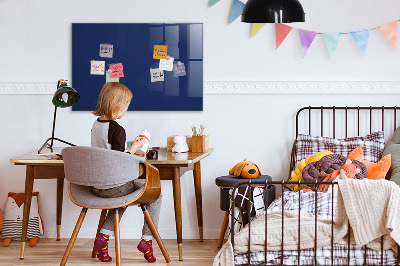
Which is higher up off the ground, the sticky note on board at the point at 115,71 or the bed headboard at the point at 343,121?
the sticky note on board at the point at 115,71

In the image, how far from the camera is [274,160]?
4.48m

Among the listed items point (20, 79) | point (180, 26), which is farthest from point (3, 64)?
point (180, 26)

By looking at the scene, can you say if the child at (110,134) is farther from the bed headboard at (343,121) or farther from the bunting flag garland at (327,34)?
the bed headboard at (343,121)

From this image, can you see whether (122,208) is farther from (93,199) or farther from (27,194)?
(27,194)

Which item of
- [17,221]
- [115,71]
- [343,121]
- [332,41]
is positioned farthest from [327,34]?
[17,221]

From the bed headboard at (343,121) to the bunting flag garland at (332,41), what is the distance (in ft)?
Answer: 1.34

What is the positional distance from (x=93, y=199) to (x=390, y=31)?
7.85ft

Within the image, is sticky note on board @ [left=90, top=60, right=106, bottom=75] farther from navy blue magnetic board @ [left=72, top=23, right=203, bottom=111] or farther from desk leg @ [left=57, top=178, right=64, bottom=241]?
desk leg @ [left=57, top=178, right=64, bottom=241]

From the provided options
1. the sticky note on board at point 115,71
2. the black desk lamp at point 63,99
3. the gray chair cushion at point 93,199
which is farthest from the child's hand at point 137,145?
the sticky note on board at point 115,71

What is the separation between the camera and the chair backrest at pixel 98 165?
3.28 metres

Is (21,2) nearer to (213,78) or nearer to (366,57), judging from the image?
(213,78)

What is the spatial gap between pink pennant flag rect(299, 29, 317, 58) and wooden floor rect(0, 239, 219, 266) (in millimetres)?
1517

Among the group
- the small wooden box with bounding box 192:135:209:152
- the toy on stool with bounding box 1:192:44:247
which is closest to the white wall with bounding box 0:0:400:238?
the toy on stool with bounding box 1:192:44:247

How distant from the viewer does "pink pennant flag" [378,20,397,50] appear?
4.34 m
